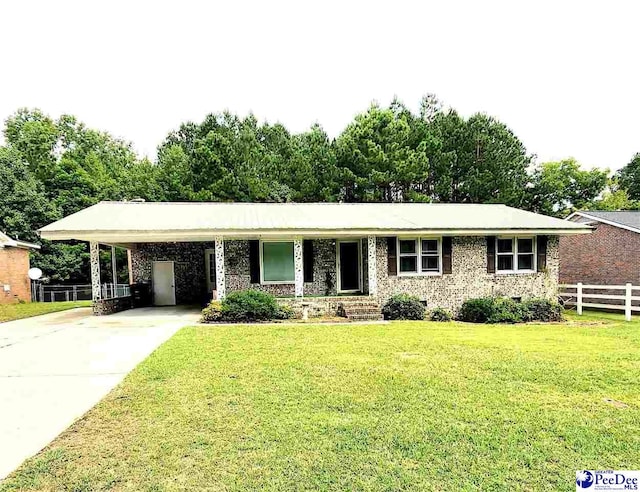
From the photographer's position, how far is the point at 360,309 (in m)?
13.4

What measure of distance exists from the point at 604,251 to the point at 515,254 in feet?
16.7

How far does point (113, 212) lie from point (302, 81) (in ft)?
42.8

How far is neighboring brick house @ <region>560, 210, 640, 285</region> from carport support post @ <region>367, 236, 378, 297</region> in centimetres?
922

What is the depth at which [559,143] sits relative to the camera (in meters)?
37.6

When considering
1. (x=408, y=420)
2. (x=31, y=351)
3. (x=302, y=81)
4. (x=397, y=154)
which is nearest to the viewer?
(x=408, y=420)

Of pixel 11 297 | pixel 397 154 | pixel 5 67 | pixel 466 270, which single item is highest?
pixel 5 67

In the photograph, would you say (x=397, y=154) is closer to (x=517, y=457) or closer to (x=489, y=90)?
(x=489, y=90)

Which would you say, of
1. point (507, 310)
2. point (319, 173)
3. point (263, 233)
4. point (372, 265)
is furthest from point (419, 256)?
point (319, 173)

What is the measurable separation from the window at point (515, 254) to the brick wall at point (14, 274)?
2268cm

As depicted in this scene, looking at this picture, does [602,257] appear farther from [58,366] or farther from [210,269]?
[58,366]

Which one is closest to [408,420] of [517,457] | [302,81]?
[517,457]

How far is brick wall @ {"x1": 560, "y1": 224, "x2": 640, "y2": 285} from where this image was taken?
16695mm

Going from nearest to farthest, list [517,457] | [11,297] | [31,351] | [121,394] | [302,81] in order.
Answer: [517,457], [121,394], [31,351], [11,297], [302,81]

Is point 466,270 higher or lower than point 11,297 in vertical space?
higher
